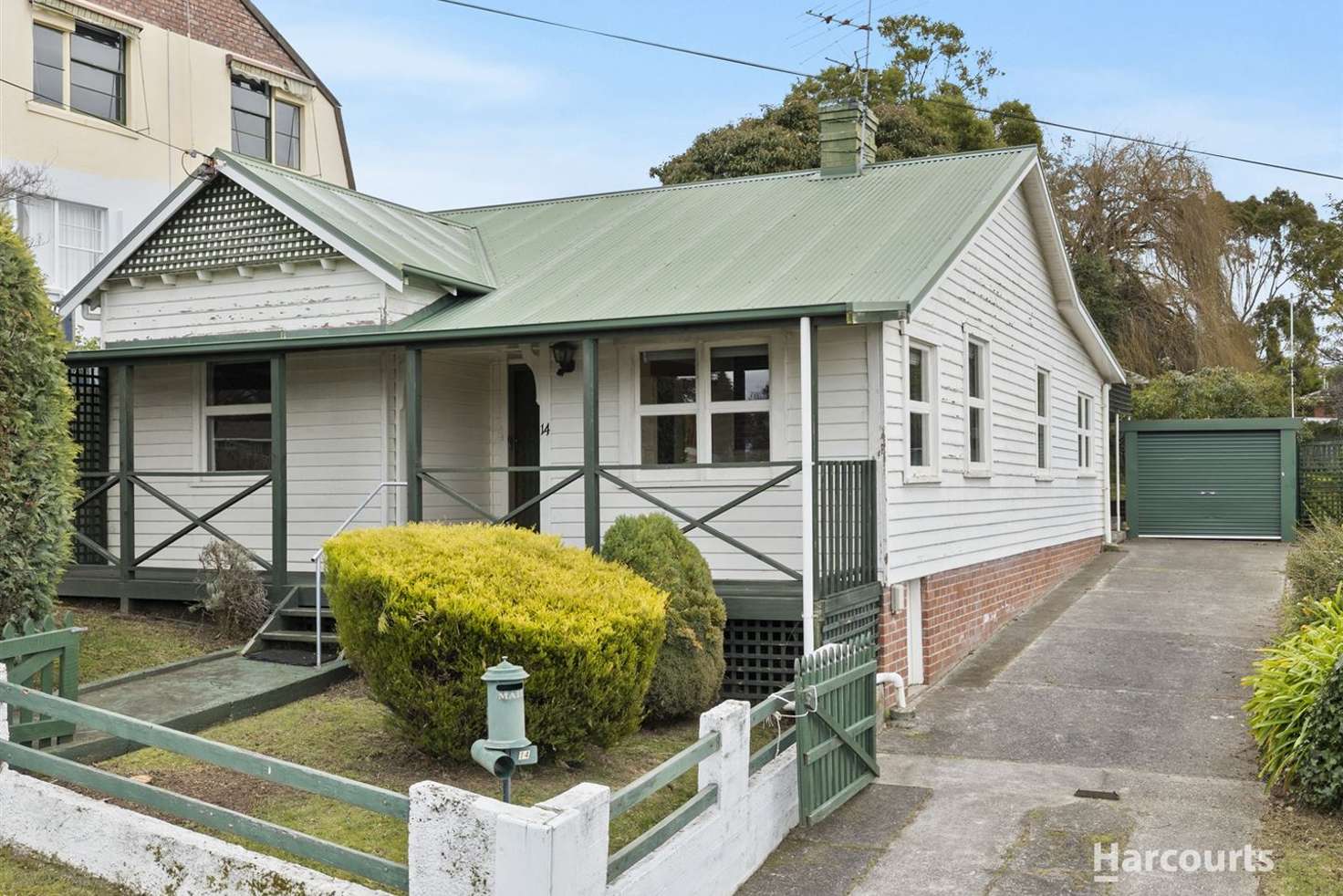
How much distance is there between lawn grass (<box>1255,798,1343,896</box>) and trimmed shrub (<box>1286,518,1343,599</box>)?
363 cm

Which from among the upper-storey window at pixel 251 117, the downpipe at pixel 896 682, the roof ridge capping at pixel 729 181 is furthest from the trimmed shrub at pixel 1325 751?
the upper-storey window at pixel 251 117

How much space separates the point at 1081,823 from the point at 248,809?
4873 millimetres

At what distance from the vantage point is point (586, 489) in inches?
403

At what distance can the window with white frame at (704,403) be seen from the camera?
1080cm

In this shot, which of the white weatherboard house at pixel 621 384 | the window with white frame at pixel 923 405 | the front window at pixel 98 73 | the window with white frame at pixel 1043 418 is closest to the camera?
the white weatherboard house at pixel 621 384

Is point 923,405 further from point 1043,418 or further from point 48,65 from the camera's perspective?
point 48,65

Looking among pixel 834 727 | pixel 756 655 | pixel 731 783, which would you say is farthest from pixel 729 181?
pixel 731 783

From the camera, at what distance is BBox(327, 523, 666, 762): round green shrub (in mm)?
7016

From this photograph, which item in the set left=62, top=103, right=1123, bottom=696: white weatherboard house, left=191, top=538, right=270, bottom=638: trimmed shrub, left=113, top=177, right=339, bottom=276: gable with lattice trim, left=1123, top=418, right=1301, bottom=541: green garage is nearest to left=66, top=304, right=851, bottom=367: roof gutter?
left=62, top=103, right=1123, bottom=696: white weatherboard house

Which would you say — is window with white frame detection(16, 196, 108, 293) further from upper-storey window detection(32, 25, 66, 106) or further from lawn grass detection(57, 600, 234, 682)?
lawn grass detection(57, 600, 234, 682)

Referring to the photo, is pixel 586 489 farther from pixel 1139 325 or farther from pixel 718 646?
pixel 1139 325

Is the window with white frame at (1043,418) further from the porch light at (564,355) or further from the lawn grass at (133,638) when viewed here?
the lawn grass at (133,638)

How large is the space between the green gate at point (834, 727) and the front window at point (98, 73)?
18408 millimetres

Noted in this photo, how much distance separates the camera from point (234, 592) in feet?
36.4
